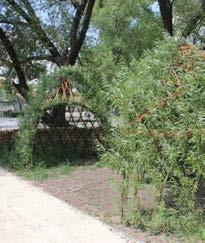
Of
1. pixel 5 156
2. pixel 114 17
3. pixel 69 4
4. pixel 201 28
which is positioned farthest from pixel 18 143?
pixel 114 17

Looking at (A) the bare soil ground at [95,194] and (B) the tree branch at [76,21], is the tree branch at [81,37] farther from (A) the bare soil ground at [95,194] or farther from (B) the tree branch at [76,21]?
(A) the bare soil ground at [95,194]

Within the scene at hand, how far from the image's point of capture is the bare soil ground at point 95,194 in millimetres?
Answer: 6818

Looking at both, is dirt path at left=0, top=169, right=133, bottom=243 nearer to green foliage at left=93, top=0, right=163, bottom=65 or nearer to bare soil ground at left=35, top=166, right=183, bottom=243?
bare soil ground at left=35, top=166, right=183, bottom=243

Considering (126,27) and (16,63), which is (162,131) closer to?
(16,63)

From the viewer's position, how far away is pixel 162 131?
6262 millimetres

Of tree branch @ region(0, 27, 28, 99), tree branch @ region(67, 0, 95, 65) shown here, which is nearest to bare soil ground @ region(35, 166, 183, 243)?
tree branch @ region(0, 27, 28, 99)

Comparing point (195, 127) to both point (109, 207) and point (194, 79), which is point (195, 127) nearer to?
point (194, 79)

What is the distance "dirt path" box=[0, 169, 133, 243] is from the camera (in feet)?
20.8

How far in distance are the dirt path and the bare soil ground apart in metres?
0.22

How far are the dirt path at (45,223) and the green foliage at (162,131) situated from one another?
0.60 m

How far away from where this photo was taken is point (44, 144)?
1366 cm

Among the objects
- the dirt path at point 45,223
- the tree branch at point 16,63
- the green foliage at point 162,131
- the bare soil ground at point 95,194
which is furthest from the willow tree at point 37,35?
the green foliage at point 162,131

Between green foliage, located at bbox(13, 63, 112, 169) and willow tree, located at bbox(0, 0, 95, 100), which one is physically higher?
willow tree, located at bbox(0, 0, 95, 100)

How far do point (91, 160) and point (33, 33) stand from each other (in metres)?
5.84
